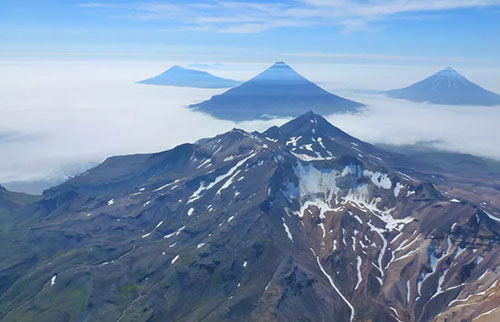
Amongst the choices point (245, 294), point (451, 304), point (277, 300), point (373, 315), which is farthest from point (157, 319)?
point (451, 304)

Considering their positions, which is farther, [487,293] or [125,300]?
[125,300]

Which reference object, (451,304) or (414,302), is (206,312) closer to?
(414,302)

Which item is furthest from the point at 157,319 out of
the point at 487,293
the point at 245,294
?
the point at 487,293

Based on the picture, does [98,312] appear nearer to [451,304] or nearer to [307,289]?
[307,289]

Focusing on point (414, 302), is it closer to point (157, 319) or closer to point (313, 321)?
point (313, 321)

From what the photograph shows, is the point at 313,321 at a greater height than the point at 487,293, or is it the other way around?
the point at 487,293

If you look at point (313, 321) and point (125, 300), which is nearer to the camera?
point (313, 321)

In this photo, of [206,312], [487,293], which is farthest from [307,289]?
[487,293]
